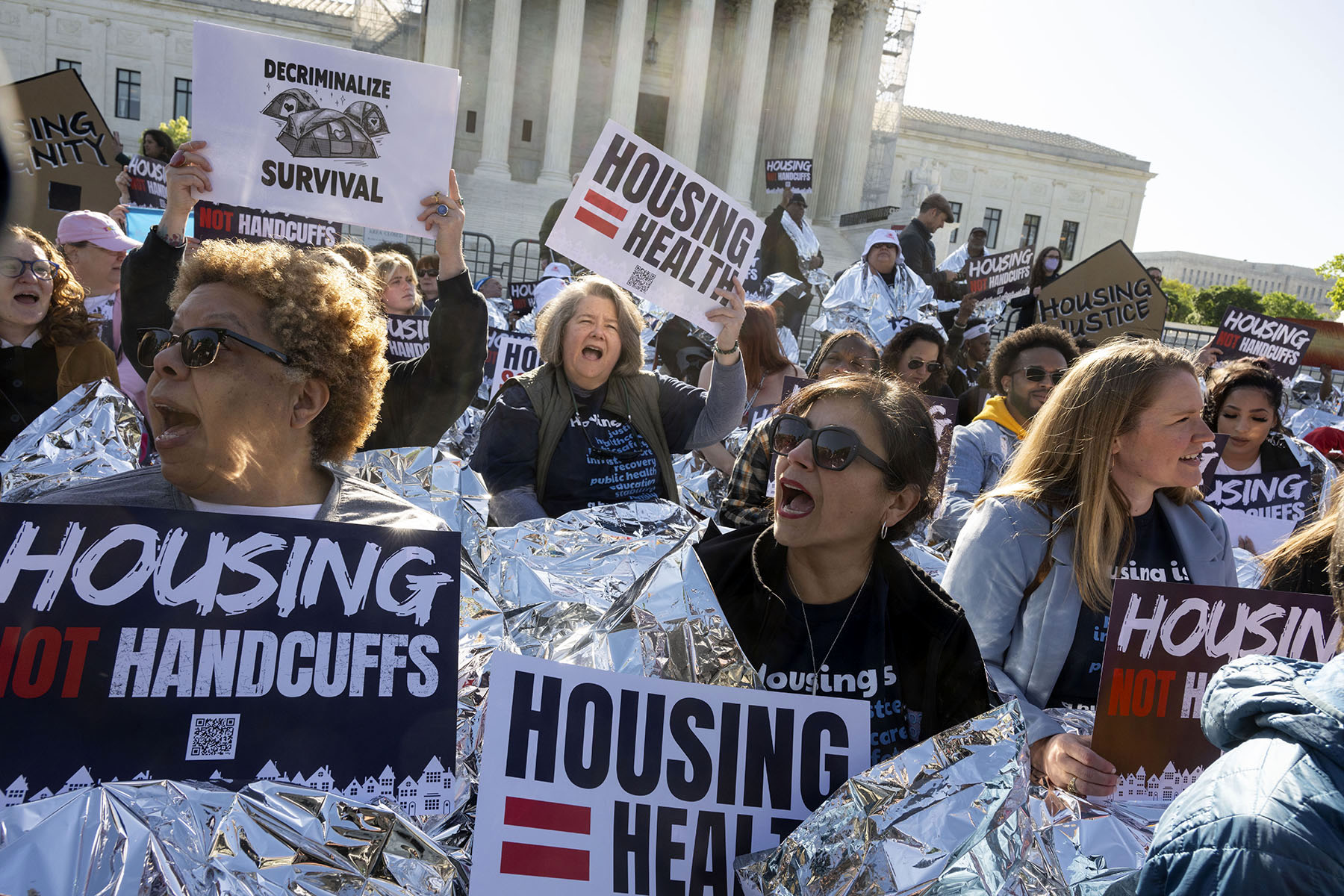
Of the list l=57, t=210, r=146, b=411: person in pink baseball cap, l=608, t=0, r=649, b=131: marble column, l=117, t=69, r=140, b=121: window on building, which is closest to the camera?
l=57, t=210, r=146, b=411: person in pink baseball cap

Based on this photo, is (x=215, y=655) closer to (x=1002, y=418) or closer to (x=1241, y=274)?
(x=1002, y=418)

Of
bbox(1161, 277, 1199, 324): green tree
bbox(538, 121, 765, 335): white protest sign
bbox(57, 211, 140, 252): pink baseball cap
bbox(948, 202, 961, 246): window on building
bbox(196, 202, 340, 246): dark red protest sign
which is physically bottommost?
bbox(1161, 277, 1199, 324): green tree

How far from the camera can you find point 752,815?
167 centimetres

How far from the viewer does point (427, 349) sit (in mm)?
3379

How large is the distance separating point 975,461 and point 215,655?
3.42 metres

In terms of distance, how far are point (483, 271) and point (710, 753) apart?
19.0 meters

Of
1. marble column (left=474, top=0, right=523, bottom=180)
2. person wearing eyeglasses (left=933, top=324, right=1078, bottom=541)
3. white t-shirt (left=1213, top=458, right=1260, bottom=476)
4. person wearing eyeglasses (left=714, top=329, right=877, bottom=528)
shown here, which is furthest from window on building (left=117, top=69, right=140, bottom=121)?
person wearing eyeglasses (left=714, top=329, right=877, bottom=528)

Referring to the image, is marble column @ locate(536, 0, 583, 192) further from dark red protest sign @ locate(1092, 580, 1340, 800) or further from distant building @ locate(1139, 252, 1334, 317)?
distant building @ locate(1139, 252, 1334, 317)

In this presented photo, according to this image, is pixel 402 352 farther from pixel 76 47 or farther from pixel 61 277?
pixel 76 47

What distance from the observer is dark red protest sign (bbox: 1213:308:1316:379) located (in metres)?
10.6

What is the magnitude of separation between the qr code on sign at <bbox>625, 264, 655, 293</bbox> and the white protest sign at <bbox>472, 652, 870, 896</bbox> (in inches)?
116

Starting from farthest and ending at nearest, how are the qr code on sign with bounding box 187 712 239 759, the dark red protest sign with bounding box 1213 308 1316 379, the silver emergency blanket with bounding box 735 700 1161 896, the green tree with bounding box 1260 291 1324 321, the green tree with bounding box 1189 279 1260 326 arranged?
the green tree with bounding box 1260 291 1324 321 → the green tree with bounding box 1189 279 1260 326 → the dark red protest sign with bounding box 1213 308 1316 379 → the qr code on sign with bounding box 187 712 239 759 → the silver emergency blanket with bounding box 735 700 1161 896

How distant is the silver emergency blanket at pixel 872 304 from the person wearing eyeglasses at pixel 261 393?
7832 millimetres

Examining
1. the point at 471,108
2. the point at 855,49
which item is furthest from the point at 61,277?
the point at 855,49
